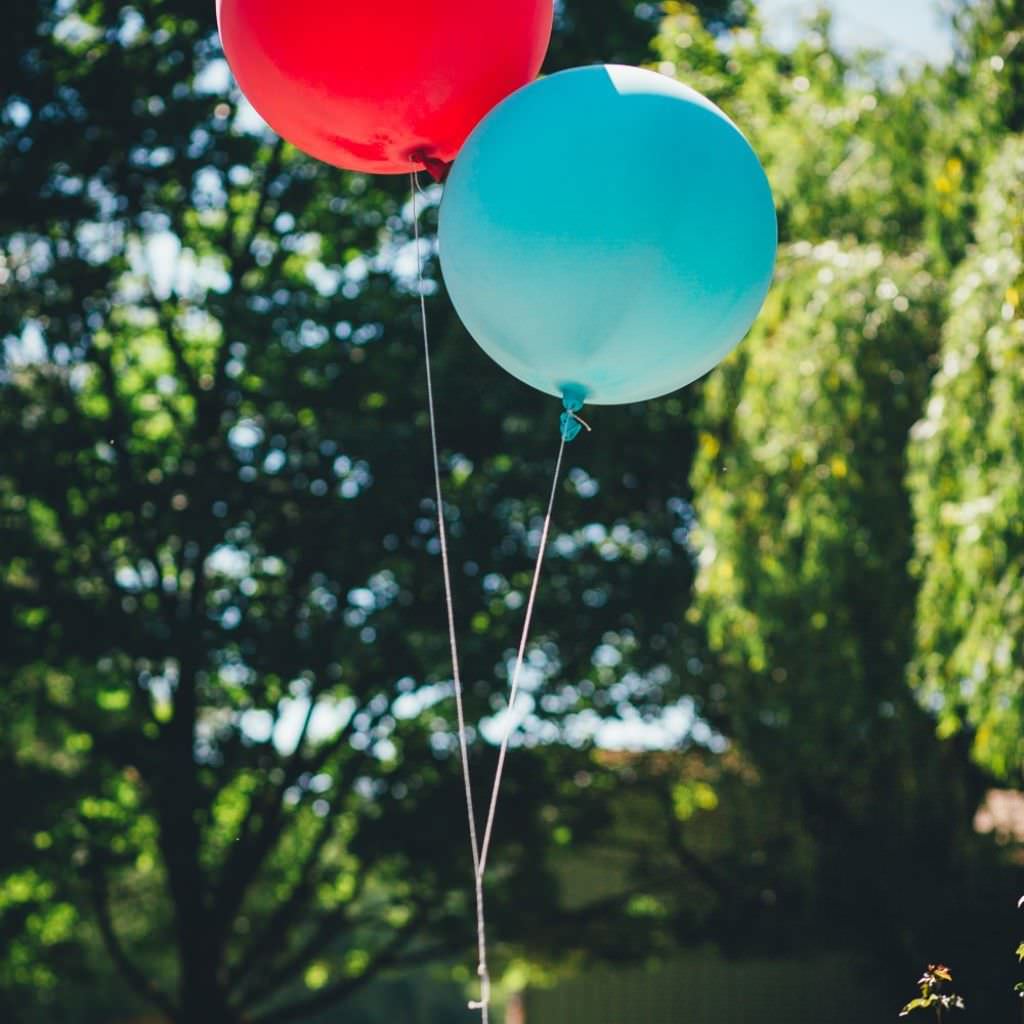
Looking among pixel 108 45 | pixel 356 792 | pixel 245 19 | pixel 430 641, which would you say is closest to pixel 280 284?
pixel 108 45

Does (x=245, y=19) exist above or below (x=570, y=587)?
below

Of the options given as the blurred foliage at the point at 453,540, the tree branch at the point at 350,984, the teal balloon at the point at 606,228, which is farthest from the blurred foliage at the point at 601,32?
the tree branch at the point at 350,984

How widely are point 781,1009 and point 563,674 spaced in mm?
6074

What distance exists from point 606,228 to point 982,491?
302cm

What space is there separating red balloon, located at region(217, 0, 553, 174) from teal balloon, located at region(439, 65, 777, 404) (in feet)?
0.59

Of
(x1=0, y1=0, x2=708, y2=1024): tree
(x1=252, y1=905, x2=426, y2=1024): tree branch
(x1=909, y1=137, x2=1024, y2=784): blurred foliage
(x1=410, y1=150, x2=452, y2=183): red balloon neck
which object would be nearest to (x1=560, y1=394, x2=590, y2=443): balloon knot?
(x1=410, y1=150, x2=452, y2=183): red balloon neck

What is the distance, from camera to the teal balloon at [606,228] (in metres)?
3.20

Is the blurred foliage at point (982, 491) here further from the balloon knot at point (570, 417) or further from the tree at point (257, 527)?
the tree at point (257, 527)

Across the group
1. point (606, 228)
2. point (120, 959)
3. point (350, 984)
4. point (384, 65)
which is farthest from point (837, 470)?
point (120, 959)

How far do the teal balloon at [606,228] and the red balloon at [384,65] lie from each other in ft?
0.59

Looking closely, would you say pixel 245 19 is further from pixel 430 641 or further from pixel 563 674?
pixel 563 674

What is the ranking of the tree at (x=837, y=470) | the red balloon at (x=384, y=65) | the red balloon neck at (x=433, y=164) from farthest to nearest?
the tree at (x=837, y=470) → the red balloon neck at (x=433, y=164) → the red balloon at (x=384, y=65)

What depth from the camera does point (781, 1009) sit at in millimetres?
13789

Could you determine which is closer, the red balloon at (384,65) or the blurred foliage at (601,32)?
the red balloon at (384,65)
